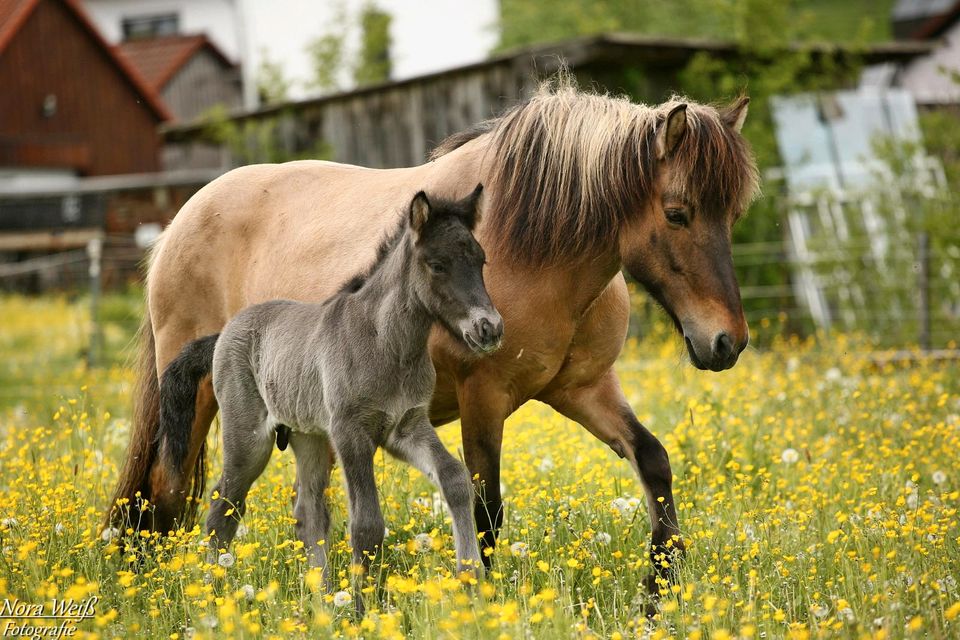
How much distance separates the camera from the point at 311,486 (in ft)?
16.0

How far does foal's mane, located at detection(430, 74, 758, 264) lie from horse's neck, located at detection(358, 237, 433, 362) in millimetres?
547

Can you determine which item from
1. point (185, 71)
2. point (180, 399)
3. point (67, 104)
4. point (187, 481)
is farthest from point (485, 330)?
point (185, 71)

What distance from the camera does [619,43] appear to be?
11.9 m

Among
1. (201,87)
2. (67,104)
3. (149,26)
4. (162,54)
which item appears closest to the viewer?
(67,104)

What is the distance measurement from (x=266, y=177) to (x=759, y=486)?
3.27 m

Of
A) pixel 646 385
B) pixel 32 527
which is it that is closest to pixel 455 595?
pixel 32 527

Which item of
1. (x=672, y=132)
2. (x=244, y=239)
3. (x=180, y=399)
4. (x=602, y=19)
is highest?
(x=602, y=19)

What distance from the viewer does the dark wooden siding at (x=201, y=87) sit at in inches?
1374

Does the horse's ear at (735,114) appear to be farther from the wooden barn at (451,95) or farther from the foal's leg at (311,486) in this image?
the wooden barn at (451,95)

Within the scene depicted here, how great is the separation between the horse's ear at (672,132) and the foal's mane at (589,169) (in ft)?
0.09

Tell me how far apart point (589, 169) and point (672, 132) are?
0.40 meters

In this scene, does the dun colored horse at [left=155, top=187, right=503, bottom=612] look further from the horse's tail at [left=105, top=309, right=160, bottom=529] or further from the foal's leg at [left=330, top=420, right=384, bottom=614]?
the horse's tail at [left=105, top=309, right=160, bottom=529]

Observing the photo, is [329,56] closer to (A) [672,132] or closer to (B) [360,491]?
(A) [672,132]

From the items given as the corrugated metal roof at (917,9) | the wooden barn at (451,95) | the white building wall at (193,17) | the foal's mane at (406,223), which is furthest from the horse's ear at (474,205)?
the white building wall at (193,17)
